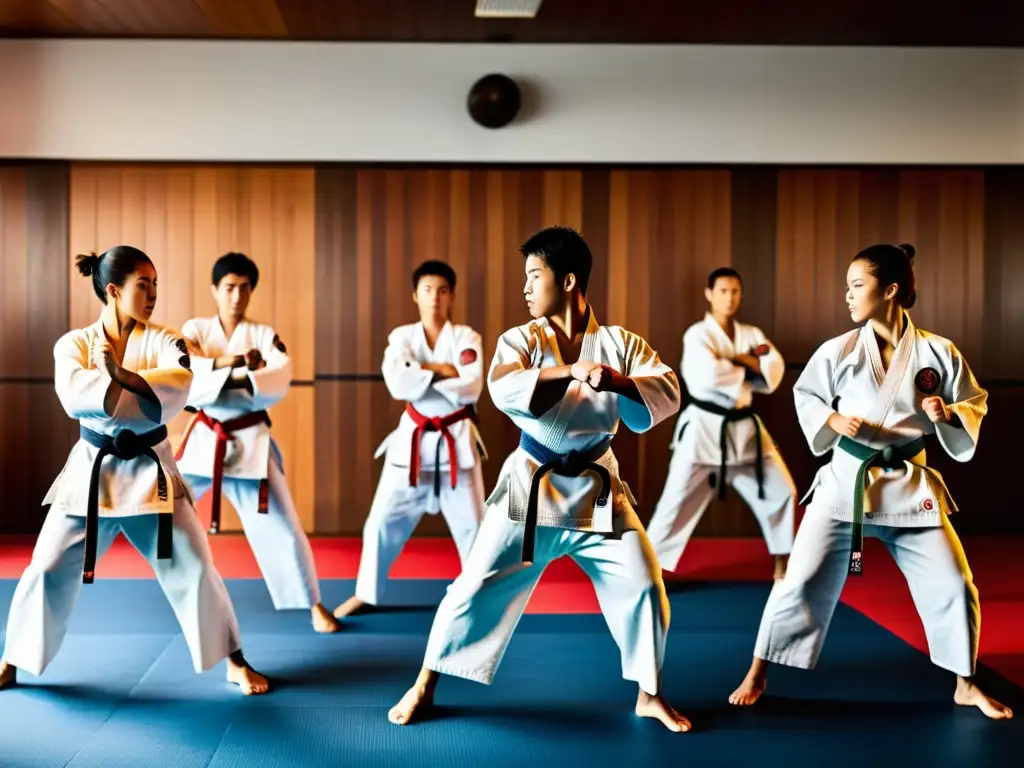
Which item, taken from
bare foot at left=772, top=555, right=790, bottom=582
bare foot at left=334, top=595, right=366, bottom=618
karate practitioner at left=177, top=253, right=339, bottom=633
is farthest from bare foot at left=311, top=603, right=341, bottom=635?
bare foot at left=772, top=555, right=790, bottom=582

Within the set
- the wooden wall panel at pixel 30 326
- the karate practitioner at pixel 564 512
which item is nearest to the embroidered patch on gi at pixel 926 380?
the karate practitioner at pixel 564 512

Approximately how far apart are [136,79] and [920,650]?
16.4 ft

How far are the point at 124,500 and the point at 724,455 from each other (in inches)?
111

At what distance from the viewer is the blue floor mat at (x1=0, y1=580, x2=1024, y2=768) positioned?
8.21 ft

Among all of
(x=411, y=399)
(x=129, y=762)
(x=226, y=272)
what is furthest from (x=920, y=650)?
(x=226, y=272)

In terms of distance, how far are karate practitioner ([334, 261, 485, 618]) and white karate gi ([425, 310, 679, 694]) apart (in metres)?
1.23

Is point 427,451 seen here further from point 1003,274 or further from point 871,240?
point 1003,274

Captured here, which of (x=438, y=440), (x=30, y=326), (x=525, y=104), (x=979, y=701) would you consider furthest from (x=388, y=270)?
(x=979, y=701)

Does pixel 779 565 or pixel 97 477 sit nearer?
pixel 97 477

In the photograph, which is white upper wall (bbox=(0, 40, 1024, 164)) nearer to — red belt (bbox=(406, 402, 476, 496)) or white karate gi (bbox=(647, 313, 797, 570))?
white karate gi (bbox=(647, 313, 797, 570))

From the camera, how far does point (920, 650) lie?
11.3 feet

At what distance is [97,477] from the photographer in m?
2.79

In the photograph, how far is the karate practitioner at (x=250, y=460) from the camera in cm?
366

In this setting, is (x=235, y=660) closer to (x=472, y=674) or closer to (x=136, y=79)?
(x=472, y=674)
